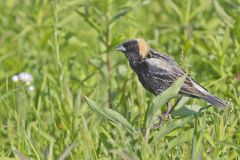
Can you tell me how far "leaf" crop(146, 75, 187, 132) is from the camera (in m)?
4.56

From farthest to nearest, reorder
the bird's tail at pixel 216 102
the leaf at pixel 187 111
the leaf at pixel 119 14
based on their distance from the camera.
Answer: the leaf at pixel 119 14, the bird's tail at pixel 216 102, the leaf at pixel 187 111

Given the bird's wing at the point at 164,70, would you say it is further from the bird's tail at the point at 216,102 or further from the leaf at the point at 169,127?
the leaf at the point at 169,127

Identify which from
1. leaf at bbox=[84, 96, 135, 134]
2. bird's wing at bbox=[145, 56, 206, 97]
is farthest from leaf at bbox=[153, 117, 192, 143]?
bird's wing at bbox=[145, 56, 206, 97]

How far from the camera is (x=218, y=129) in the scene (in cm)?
468

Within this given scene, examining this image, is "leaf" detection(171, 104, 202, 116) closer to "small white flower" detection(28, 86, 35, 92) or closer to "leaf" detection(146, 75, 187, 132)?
"leaf" detection(146, 75, 187, 132)

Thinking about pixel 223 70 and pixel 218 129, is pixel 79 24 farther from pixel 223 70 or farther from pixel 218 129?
pixel 218 129

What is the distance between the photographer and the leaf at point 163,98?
15.0ft

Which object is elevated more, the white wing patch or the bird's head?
the bird's head

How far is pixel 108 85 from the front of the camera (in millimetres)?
6660

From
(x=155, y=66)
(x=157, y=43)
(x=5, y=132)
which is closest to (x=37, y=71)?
(x=157, y=43)

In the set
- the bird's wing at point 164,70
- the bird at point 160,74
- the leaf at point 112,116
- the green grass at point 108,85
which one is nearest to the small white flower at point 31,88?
the green grass at point 108,85

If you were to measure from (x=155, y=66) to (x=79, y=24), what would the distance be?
3512mm

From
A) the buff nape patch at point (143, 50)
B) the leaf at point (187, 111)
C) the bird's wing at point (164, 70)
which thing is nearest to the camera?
the leaf at point (187, 111)

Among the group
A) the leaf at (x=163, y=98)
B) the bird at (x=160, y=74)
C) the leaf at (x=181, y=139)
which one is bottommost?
the leaf at (x=181, y=139)
